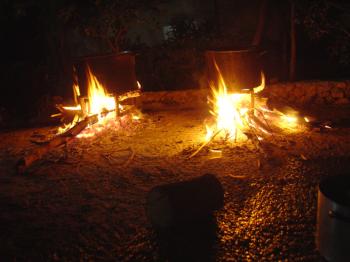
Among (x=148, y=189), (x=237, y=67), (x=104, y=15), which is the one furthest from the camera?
(x=104, y=15)

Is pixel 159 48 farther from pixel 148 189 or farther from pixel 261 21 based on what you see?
pixel 148 189

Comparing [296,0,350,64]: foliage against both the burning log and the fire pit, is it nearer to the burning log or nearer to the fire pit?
the fire pit

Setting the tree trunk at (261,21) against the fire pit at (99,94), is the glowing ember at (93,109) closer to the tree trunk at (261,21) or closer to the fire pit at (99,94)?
the fire pit at (99,94)

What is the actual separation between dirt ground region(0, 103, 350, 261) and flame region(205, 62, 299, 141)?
361 mm

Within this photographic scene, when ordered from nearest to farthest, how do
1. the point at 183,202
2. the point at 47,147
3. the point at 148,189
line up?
the point at 183,202 → the point at 148,189 → the point at 47,147

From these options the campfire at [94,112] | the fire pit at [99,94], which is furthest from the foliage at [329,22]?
the campfire at [94,112]

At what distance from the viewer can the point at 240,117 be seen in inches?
257

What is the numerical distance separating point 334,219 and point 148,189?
238 cm

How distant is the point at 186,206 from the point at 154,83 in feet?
19.8

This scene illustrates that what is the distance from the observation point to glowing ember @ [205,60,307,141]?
6.43m

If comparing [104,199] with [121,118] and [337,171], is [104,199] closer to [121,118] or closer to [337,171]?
[337,171]

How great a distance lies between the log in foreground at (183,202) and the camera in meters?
3.72

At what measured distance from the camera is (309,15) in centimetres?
799

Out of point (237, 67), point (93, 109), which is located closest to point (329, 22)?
point (237, 67)
